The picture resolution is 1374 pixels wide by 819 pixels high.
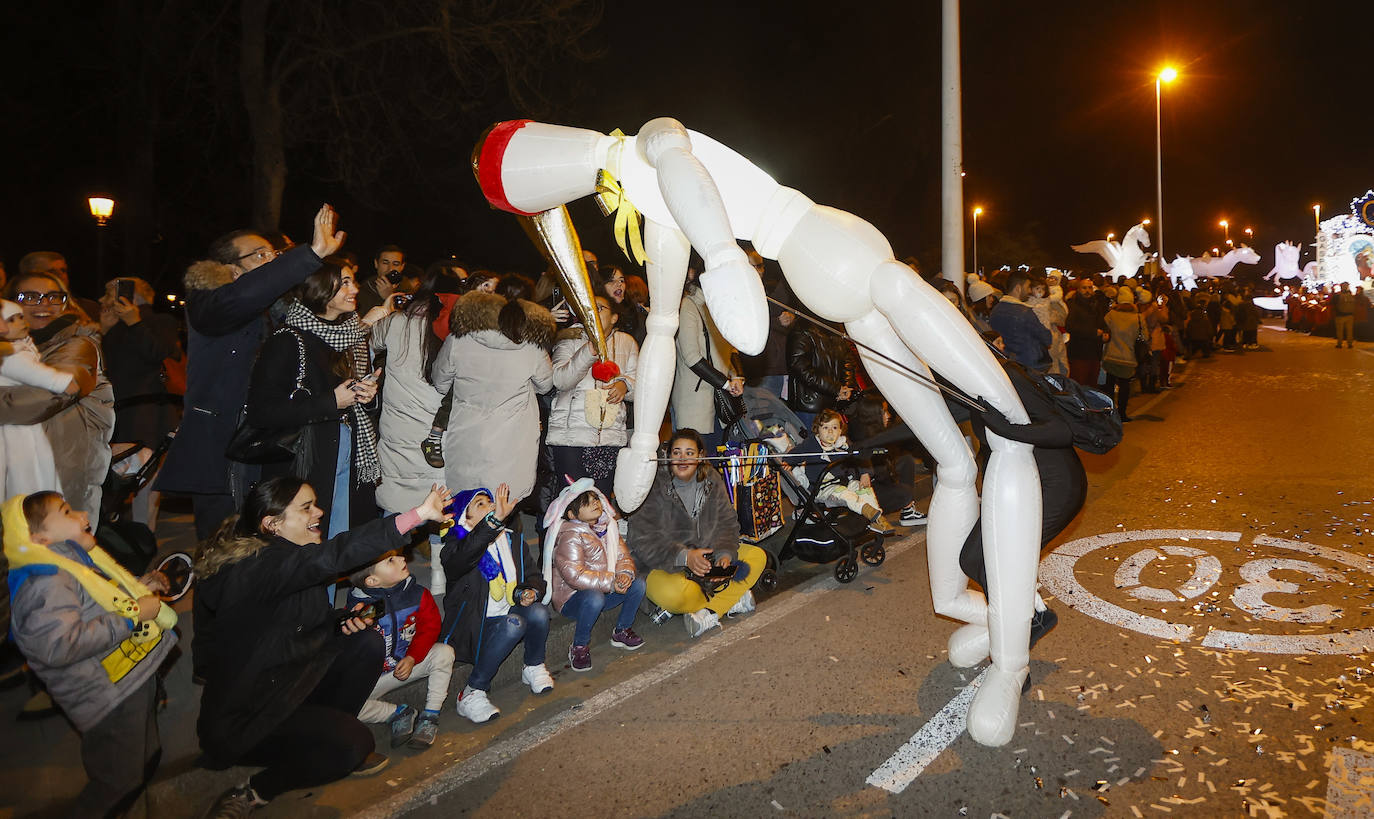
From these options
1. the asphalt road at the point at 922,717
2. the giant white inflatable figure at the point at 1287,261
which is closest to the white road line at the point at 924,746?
the asphalt road at the point at 922,717

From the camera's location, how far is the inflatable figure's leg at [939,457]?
3.70m

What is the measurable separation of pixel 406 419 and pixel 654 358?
1.89m

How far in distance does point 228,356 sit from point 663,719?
258 centimetres

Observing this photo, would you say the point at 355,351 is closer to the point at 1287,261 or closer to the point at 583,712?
the point at 583,712

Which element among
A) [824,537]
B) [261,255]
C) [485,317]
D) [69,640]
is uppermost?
[261,255]

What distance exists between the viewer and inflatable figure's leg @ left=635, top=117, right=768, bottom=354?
2.94 metres

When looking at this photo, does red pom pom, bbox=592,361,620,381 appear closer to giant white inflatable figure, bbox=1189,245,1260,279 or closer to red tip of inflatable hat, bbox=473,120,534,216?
red tip of inflatable hat, bbox=473,120,534,216

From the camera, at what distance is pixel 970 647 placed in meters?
4.08

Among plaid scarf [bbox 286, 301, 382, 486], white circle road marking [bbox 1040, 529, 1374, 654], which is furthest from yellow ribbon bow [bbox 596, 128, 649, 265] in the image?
white circle road marking [bbox 1040, 529, 1374, 654]

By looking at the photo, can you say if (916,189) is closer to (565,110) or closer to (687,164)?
(565,110)

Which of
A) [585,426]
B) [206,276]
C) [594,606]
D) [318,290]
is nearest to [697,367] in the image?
[585,426]

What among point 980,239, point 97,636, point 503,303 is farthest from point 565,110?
point 980,239

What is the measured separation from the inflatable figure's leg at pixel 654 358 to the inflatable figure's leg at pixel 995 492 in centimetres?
87

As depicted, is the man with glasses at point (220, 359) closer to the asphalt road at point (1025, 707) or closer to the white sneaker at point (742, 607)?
the asphalt road at point (1025, 707)
